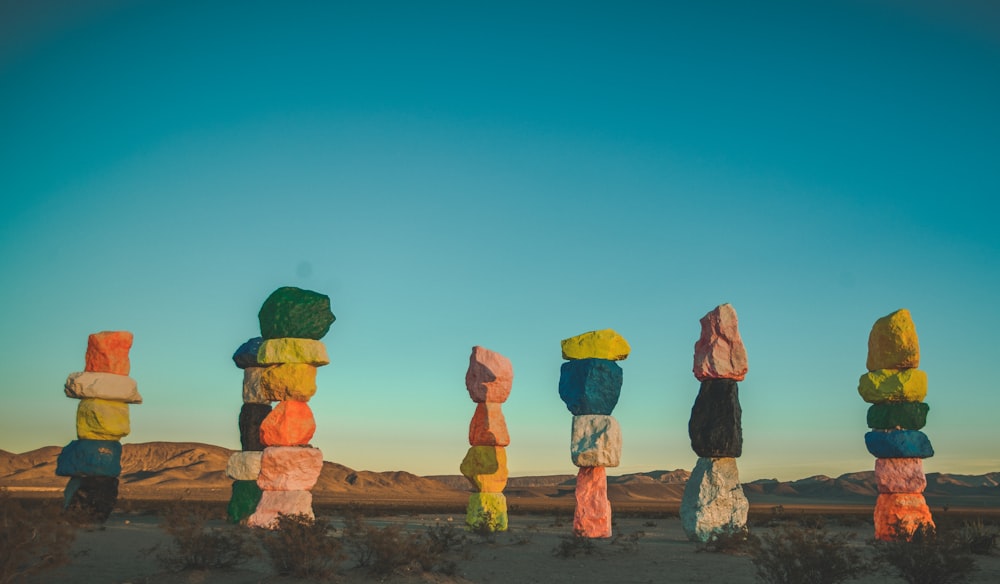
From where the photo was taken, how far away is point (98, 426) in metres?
18.8

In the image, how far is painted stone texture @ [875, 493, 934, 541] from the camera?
16.8 m

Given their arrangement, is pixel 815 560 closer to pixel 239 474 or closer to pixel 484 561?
pixel 484 561

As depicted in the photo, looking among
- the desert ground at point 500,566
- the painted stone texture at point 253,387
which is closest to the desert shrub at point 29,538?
the desert ground at point 500,566

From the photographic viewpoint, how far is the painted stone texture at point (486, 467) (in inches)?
712

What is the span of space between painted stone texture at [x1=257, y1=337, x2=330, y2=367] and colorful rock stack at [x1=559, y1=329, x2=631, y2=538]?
5.35m

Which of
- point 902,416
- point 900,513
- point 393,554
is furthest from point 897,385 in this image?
point 393,554

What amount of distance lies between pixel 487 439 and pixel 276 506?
483 centimetres

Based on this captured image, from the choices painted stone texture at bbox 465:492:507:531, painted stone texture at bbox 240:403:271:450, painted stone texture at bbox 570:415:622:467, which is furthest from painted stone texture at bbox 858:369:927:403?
painted stone texture at bbox 240:403:271:450

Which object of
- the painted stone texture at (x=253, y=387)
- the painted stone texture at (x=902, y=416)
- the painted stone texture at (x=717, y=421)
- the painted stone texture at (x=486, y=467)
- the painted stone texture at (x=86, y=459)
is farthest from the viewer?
the painted stone texture at (x=253, y=387)

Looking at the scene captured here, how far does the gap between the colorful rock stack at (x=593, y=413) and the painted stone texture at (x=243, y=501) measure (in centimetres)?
774

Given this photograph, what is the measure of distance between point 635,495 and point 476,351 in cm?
7838

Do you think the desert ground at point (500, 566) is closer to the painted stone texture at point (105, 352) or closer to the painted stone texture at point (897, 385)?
the painted stone texture at point (897, 385)

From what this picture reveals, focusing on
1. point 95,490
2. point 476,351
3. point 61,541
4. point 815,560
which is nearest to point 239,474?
point 95,490

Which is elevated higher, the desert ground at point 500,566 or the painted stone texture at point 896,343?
the painted stone texture at point 896,343
